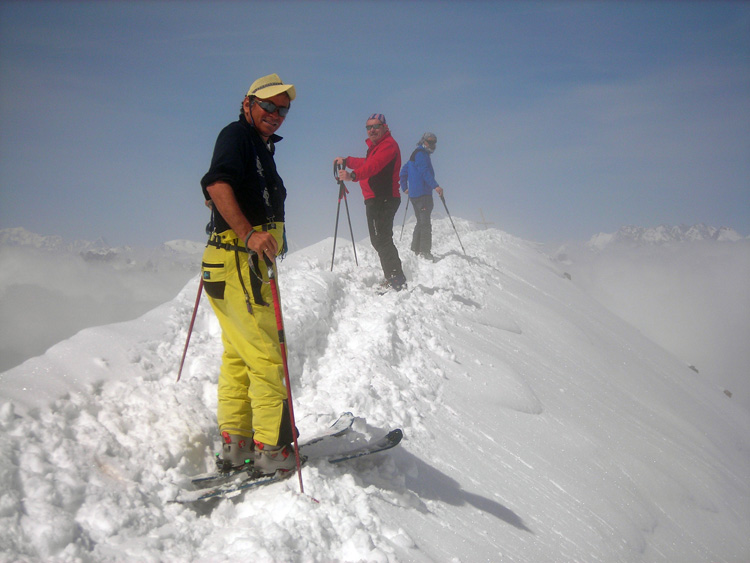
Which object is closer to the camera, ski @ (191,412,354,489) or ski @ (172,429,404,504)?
ski @ (172,429,404,504)

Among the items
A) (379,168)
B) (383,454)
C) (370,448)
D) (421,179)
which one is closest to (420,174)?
(421,179)

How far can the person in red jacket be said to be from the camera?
7.58 metres

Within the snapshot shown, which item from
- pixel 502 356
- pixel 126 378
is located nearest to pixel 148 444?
pixel 126 378

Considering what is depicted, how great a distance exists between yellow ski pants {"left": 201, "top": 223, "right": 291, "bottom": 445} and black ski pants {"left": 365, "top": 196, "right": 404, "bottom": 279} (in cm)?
500

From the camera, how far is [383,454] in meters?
3.71

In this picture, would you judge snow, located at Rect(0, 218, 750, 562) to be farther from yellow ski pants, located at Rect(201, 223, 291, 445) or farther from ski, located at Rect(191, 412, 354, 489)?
yellow ski pants, located at Rect(201, 223, 291, 445)

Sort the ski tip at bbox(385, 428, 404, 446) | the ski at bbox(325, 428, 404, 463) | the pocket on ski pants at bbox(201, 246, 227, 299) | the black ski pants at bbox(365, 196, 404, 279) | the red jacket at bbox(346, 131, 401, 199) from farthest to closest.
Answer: the black ski pants at bbox(365, 196, 404, 279)
the red jacket at bbox(346, 131, 401, 199)
the ski tip at bbox(385, 428, 404, 446)
the ski at bbox(325, 428, 404, 463)
the pocket on ski pants at bbox(201, 246, 227, 299)

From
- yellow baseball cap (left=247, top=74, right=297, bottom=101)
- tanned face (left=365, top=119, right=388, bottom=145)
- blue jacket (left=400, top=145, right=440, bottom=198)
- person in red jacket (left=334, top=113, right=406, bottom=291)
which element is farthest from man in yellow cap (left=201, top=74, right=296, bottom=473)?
blue jacket (left=400, top=145, right=440, bottom=198)

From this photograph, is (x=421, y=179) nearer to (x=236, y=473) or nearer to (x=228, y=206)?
(x=228, y=206)

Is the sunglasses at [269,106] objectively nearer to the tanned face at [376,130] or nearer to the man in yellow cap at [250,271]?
the man in yellow cap at [250,271]

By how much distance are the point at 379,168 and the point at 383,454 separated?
4.99m

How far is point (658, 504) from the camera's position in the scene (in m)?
5.82

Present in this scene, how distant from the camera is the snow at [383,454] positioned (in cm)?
255

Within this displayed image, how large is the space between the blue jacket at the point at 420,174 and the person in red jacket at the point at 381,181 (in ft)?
11.0
